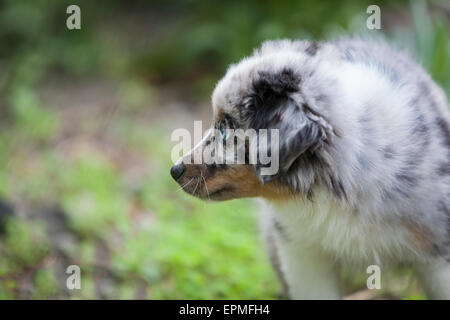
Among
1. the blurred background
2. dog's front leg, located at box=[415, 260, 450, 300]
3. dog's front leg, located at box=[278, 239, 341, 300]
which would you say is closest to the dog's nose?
dog's front leg, located at box=[278, 239, 341, 300]

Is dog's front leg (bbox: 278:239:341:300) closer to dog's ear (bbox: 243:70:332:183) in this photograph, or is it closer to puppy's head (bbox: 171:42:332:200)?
puppy's head (bbox: 171:42:332:200)

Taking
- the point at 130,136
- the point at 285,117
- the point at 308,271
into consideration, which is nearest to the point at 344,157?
the point at 285,117

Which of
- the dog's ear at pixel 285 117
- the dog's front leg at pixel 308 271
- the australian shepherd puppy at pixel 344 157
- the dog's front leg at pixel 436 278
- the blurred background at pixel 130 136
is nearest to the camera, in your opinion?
the dog's ear at pixel 285 117

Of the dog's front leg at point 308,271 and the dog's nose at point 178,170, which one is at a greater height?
the dog's nose at point 178,170

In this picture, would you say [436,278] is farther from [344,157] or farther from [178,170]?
[178,170]

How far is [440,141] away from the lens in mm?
3146

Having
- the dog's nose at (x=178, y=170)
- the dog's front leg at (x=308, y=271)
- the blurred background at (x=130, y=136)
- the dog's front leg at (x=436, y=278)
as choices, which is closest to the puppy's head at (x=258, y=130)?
the dog's nose at (x=178, y=170)

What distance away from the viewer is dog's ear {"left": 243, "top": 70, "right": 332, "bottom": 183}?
2.71 meters

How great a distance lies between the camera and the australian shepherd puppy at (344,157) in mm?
2822

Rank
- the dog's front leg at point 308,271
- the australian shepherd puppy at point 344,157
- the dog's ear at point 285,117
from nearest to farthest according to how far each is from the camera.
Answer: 1. the dog's ear at point 285,117
2. the australian shepherd puppy at point 344,157
3. the dog's front leg at point 308,271

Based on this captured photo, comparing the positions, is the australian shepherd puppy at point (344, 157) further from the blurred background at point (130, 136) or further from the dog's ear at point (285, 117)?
the blurred background at point (130, 136)
